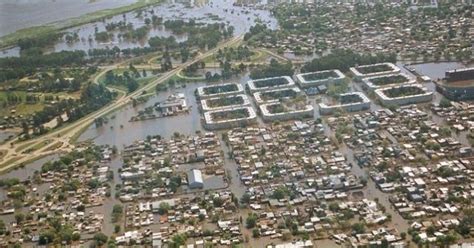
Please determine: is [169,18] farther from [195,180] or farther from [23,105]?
[195,180]

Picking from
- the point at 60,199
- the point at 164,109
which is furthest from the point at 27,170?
the point at 164,109

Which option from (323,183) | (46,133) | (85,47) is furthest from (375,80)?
(85,47)

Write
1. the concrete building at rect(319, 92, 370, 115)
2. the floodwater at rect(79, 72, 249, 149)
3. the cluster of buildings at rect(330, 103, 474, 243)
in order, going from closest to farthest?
the cluster of buildings at rect(330, 103, 474, 243)
the floodwater at rect(79, 72, 249, 149)
the concrete building at rect(319, 92, 370, 115)

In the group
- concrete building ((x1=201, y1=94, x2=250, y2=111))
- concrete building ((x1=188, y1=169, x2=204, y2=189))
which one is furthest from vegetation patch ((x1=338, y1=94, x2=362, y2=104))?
concrete building ((x1=188, y1=169, x2=204, y2=189))

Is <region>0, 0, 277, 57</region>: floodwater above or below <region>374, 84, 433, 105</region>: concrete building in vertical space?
above

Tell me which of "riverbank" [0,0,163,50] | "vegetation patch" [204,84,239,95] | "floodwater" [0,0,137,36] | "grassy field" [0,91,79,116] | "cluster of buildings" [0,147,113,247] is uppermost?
"floodwater" [0,0,137,36]

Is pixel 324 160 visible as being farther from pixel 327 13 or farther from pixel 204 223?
pixel 327 13

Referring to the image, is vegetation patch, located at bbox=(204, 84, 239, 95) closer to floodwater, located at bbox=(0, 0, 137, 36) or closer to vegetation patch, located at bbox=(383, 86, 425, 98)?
vegetation patch, located at bbox=(383, 86, 425, 98)
